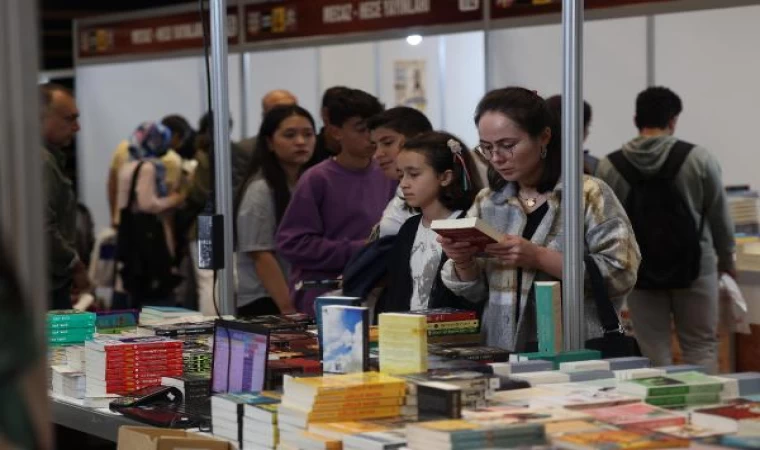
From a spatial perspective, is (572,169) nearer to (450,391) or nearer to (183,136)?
(450,391)

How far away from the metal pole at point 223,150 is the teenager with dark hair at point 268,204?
105cm

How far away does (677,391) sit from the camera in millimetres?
2973

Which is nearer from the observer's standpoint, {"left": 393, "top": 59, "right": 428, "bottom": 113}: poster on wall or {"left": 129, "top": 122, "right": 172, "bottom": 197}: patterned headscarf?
{"left": 129, "top": 122, "right": 172, "bottom": 197}: patterned headscarf

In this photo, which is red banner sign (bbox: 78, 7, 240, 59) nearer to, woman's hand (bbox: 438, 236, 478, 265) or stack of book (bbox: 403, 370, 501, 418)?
woman's hand (bbox: 438, 236, 478, 265)

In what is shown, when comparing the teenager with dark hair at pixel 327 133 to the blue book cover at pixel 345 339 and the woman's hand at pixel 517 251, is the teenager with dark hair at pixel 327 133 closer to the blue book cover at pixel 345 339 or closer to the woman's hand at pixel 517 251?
the woman's hand at pixel 517 251

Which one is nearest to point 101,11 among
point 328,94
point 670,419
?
point 328,94

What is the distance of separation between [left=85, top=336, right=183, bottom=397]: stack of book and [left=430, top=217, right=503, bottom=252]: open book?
777 mm

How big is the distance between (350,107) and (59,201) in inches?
57.3

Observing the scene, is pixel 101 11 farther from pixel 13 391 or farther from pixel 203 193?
pixel 13 391

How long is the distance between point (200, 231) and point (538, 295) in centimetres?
155

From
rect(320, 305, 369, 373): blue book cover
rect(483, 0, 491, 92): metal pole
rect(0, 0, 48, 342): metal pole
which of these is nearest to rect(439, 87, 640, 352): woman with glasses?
rect(320, 305, 369, 373): blue book cover

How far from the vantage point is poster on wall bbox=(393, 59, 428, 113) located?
967 cm

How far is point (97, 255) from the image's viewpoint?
31.2 feet

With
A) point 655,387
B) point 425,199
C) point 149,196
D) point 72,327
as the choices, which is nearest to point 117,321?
point 72,327
